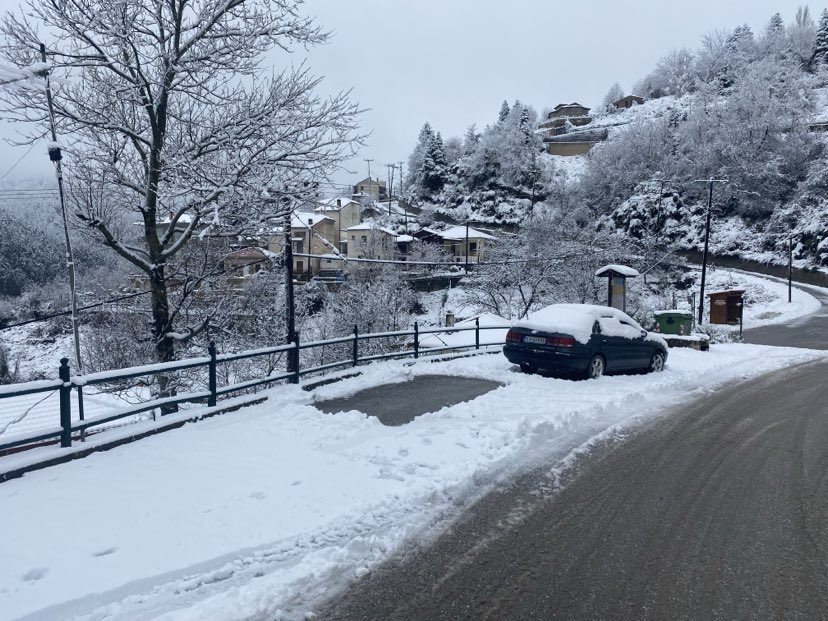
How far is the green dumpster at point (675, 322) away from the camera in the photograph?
2072 centimetres

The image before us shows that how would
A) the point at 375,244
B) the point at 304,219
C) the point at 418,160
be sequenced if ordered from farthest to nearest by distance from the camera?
the point at 418,160, the point at 375,244, the point at 304,219

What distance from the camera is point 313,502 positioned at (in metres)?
4.94

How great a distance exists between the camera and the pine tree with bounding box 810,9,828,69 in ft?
258

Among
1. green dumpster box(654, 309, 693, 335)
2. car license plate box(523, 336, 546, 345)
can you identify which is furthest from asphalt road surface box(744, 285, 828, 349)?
car license plate box(523, 336, 546, 345)

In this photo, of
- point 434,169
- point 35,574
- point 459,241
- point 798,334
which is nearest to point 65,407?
point 35,574

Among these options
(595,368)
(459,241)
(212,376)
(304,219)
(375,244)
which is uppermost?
(459,241)

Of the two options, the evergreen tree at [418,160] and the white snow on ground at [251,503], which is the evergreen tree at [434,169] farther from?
the white snow on ground at [251,503]

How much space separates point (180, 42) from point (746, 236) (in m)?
56.4

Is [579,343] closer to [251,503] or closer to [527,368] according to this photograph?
[527,368]

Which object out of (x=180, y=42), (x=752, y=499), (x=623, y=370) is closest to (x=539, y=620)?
(x=752, y=499)

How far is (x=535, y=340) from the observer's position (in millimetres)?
11555

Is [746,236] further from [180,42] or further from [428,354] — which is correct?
[180,42]

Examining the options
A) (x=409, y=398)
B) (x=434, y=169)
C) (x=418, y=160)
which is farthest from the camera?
(x=418, y=160)

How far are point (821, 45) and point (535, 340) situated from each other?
98543 mm
